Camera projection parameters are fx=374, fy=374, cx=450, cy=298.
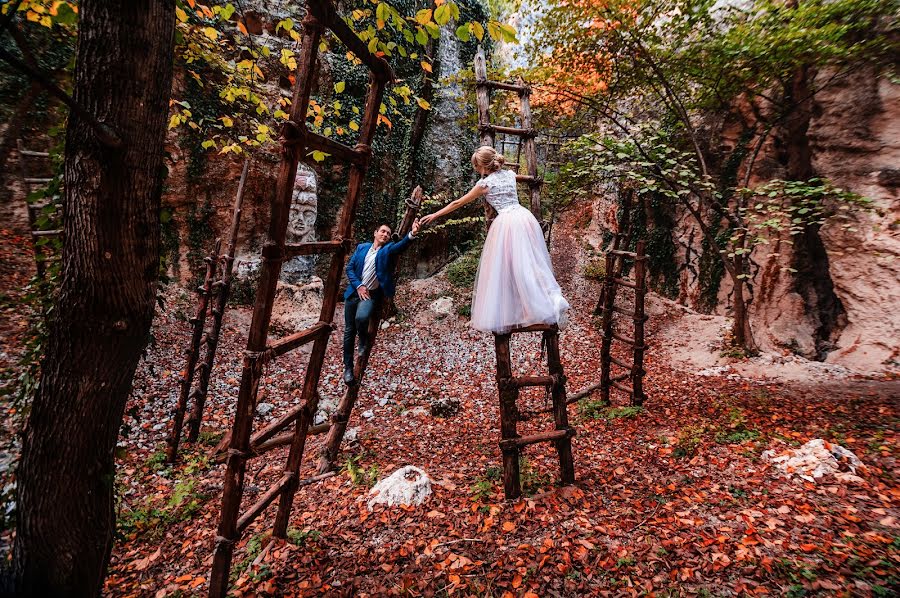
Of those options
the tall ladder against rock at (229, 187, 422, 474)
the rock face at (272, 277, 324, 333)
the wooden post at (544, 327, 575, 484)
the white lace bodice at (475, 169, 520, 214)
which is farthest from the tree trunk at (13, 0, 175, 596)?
the rock face at (272, 277, 324, 333)

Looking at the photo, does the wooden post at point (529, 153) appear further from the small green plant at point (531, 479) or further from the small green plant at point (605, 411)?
the small green plant at point (605, 411)

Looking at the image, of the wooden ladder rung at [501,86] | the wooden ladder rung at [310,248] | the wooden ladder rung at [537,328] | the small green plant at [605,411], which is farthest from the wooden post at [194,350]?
the small green plant at [605,411]

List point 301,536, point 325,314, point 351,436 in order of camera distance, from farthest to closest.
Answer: point 351,436 → point 301,536 → point 325,314

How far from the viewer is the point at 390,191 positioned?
14.4m

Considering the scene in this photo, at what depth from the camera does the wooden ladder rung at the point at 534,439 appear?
3959mm

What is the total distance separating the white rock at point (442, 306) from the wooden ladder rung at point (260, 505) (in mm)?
9041

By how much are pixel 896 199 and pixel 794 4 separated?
4286mm

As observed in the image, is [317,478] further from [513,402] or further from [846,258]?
[846,258]

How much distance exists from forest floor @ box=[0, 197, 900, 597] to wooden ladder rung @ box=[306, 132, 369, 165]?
2.53 m

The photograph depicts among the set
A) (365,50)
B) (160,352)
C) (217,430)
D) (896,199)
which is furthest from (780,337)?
(160,352)

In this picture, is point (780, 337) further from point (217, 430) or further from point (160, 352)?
point (160, 352)

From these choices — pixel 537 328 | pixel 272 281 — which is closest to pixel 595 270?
pixel 537 328

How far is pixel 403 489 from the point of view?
4078 mm

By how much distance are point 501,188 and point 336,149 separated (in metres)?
1.80
